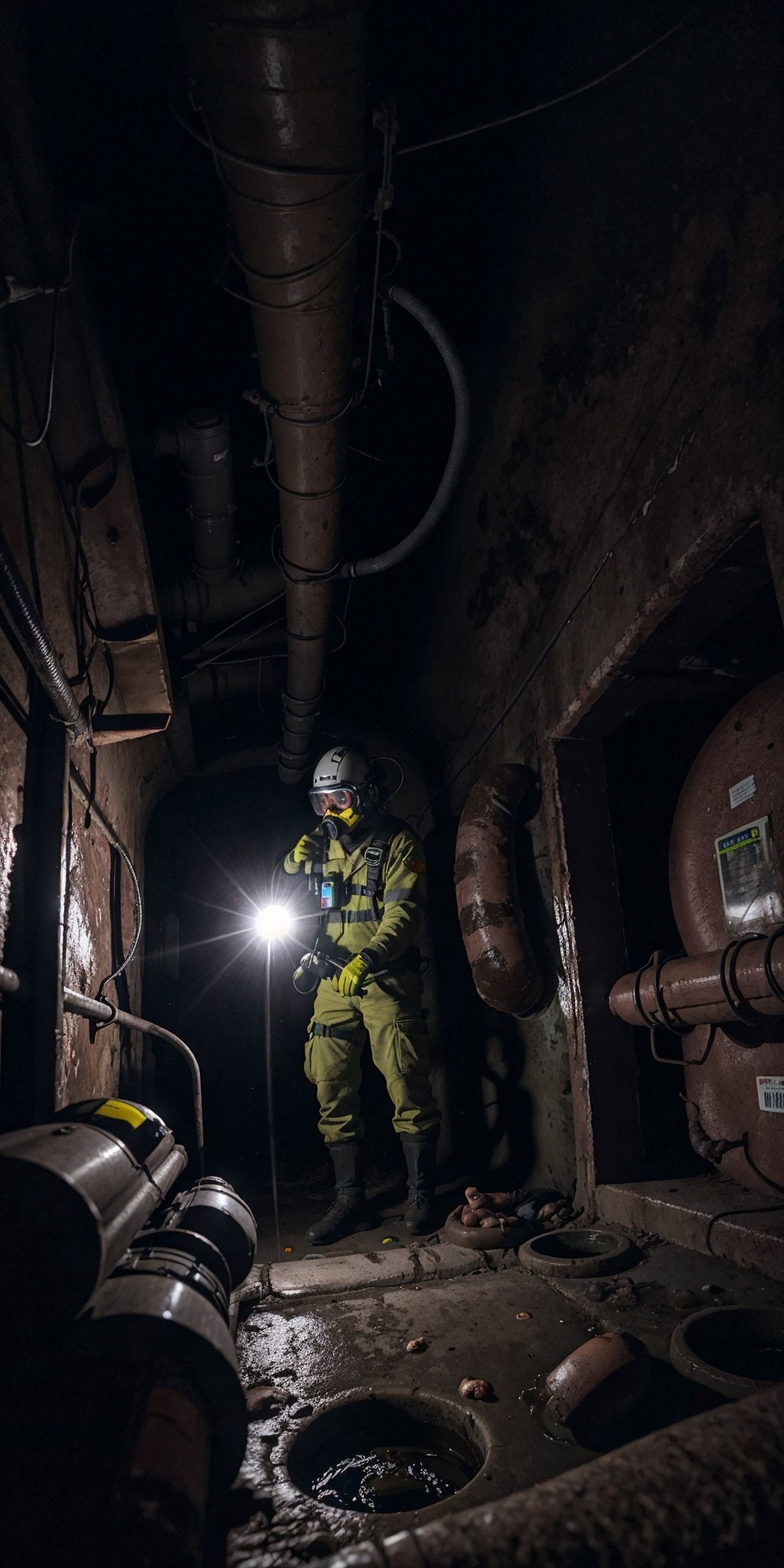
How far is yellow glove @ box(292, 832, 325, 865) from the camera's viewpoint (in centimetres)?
545

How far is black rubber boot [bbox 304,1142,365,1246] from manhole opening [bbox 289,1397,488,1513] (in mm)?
2017

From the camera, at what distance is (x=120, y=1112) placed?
2.07m

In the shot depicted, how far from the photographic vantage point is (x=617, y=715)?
11.3 feet

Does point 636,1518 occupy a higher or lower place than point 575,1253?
higher

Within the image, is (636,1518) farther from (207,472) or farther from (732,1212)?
(207,472)

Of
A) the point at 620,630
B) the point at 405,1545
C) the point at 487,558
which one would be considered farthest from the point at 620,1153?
the point at 487,558

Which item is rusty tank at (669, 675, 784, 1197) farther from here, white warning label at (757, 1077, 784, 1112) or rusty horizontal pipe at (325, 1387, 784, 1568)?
rusty horizontal pipe at (325, 1387, 784, 1568)

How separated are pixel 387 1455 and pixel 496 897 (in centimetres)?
223

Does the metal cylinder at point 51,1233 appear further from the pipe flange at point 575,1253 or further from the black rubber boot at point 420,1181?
the black rubber boot at point 420,1181

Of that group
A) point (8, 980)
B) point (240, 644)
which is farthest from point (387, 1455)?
point (240, 644)

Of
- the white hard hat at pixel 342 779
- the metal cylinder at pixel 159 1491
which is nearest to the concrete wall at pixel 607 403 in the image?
the white hard hat at pixel 342 779

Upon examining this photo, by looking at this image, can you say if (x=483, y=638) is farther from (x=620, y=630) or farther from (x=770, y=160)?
(x=770, y=160)

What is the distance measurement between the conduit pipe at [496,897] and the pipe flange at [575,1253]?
999mm

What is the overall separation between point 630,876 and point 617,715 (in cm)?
81
